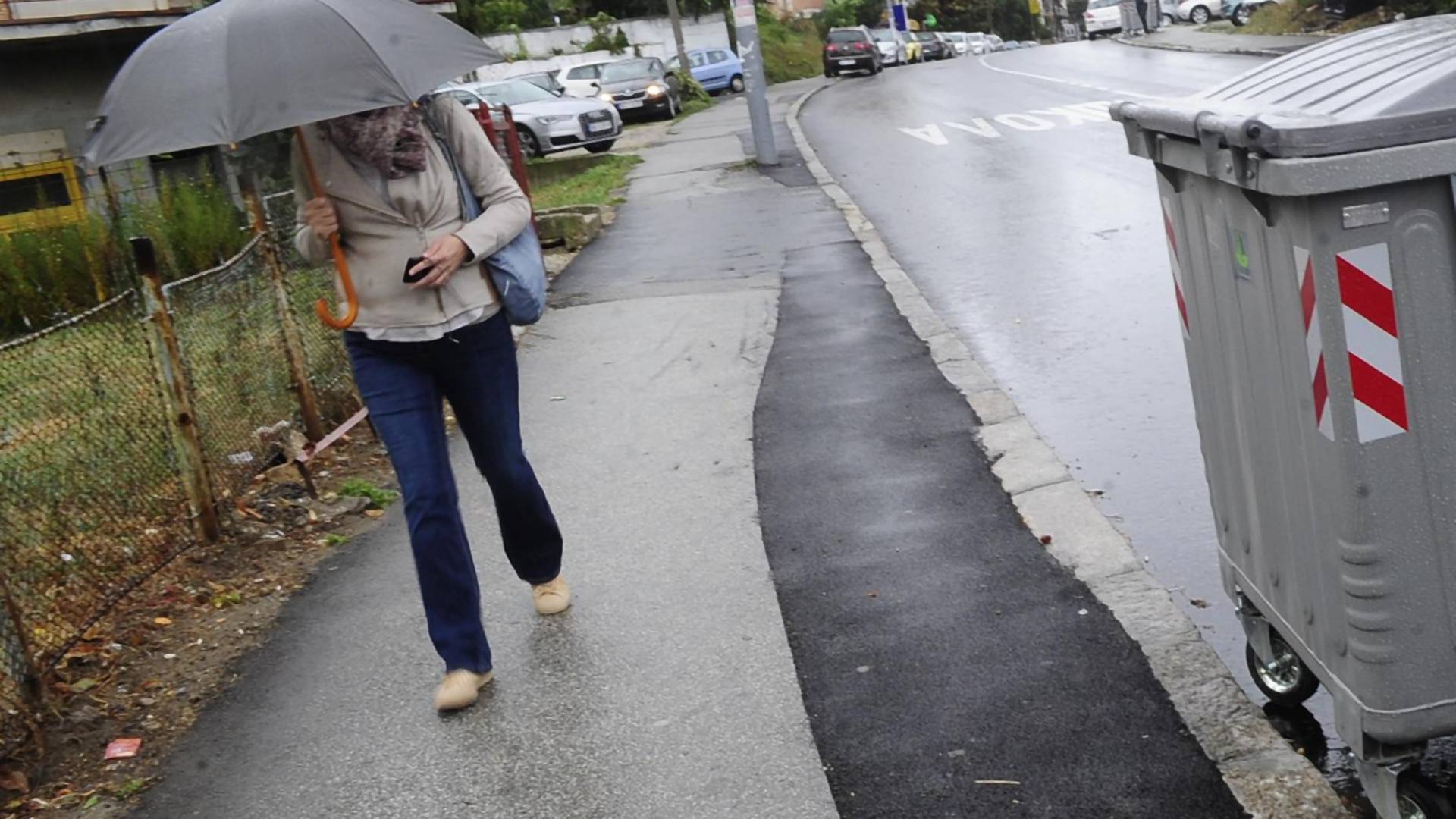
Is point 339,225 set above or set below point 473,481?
above

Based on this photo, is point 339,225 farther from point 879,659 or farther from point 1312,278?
point 1312,278

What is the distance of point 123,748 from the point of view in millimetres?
4414

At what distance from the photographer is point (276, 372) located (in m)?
7.31

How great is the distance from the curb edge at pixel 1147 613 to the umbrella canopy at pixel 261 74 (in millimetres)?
2520

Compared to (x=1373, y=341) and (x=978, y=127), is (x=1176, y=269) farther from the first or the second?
(x=978, y=127)

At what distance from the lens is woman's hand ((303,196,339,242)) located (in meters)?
4.15

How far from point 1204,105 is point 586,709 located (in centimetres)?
234

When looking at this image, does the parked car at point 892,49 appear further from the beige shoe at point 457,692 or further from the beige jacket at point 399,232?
the beige shoe at point 457,692

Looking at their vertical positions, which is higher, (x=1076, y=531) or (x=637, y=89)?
(x=637, y=89)

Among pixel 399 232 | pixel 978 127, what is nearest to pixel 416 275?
pixel 399 232

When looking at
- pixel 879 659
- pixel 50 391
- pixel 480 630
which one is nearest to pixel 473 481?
pixel 50 391

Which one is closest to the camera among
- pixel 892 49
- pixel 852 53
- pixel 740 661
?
pixel 740 661

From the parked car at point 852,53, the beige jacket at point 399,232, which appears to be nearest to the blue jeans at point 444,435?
the beige jacket at point 399,232

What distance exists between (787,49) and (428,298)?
60.4 meters
